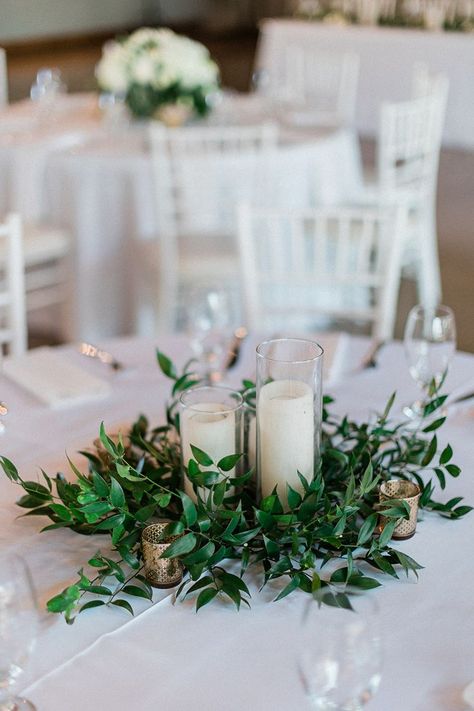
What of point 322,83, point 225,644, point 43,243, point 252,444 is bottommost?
point 43,243

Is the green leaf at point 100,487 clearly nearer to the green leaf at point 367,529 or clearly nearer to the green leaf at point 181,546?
the green leaf at point 181,546

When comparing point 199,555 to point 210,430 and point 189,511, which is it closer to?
point 189,511

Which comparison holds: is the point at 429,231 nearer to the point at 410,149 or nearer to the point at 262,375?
the point at 410,149

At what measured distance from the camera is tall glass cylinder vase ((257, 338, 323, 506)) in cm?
136

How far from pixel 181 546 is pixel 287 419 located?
22cm

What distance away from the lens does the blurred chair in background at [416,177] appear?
4.60 m

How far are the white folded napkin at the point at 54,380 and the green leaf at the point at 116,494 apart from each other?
0.61 metres

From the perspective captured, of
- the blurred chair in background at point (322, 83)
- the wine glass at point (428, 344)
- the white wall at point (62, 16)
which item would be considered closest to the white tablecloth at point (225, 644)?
the wine glass at point (428, 344)

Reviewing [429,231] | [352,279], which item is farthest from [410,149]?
[352,279]

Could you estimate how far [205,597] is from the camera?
126 cm

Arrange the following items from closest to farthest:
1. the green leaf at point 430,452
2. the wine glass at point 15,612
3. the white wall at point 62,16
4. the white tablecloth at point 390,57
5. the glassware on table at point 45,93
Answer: the wine glass at point 15,612
the green leaf at point 430,452
the glassware on table at point 45,93
the white tablecloth at point 390,57
the white wall at point 62,16

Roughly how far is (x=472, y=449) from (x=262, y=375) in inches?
20.2

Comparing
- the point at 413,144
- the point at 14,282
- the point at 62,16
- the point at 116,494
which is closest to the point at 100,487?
the point at 116,494

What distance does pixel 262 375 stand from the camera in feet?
4.51
